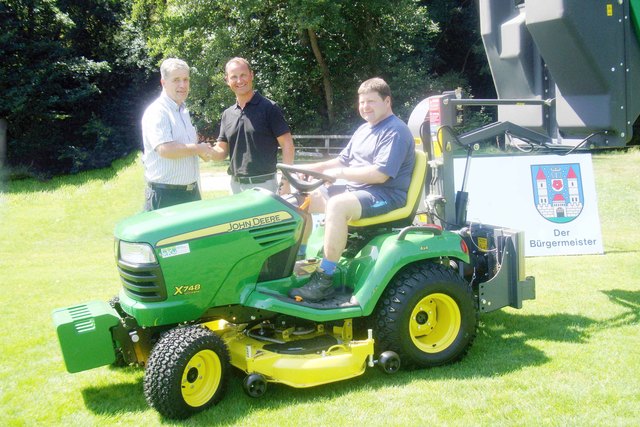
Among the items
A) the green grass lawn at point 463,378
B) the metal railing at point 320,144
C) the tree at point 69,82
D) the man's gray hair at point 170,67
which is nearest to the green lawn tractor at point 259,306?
the green grass lawn at point 463,378

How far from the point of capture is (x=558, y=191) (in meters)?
7.56

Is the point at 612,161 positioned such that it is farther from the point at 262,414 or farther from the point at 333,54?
the point at 262,414

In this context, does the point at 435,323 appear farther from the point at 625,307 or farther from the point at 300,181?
the point at 625,307

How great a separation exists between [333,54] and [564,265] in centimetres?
1736

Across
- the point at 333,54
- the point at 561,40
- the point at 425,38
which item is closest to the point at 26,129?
the point at 333,54

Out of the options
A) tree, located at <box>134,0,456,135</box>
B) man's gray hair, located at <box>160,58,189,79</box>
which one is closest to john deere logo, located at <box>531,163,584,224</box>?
man's gray hair, located at <box>160,58,189,79</box>

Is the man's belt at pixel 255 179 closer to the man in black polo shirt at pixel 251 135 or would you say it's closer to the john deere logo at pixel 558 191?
the man in black polo shirt at pixel 251 135

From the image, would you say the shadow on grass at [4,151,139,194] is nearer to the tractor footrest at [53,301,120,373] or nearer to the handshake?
the handshake

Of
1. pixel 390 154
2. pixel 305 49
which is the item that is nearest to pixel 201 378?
pixel 390 154

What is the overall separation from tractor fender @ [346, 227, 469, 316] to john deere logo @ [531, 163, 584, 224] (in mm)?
3579

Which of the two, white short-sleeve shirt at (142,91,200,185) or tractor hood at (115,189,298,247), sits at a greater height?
white short-sleeve shirt at (142,91,200,185)

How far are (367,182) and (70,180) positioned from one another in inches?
777

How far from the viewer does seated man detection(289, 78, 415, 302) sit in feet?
12.9

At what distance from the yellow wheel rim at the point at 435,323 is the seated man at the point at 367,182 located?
0.59 m
